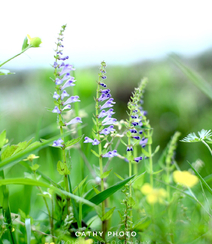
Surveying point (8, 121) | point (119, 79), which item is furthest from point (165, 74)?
point (8, 121)

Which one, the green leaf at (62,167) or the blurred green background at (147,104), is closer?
the green leaf at (62,167)

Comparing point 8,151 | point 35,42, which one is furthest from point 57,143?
point 35,42

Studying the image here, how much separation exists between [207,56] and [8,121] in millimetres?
2239

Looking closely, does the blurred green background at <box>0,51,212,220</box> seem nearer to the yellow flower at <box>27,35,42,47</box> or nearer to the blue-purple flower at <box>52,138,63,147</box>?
the blue-purple flower at <box>52,138,63,147</box>

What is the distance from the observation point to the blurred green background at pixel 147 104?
1709 mm

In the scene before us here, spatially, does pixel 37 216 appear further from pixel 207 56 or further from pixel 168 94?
pixel 207 56

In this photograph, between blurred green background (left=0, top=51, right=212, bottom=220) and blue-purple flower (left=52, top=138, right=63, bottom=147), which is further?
blurred green background (left=0, top=51, right=212, bottom=220)

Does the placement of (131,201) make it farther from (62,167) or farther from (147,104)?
(147,104)

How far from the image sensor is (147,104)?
2.06m

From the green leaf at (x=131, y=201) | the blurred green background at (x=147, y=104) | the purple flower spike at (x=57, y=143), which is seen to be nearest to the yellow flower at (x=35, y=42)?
the purple flower spike at (x=57, y=143)

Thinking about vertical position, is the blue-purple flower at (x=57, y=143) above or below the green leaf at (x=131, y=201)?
above

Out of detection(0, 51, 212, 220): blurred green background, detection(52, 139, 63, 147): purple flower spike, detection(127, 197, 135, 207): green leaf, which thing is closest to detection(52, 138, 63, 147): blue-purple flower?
detection(52, 139, 63, 147): purple flower spike

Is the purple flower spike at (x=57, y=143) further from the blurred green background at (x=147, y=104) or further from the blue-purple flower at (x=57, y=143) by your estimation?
the blurred green background at (x=147, y=104)

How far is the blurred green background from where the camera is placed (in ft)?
5.61
